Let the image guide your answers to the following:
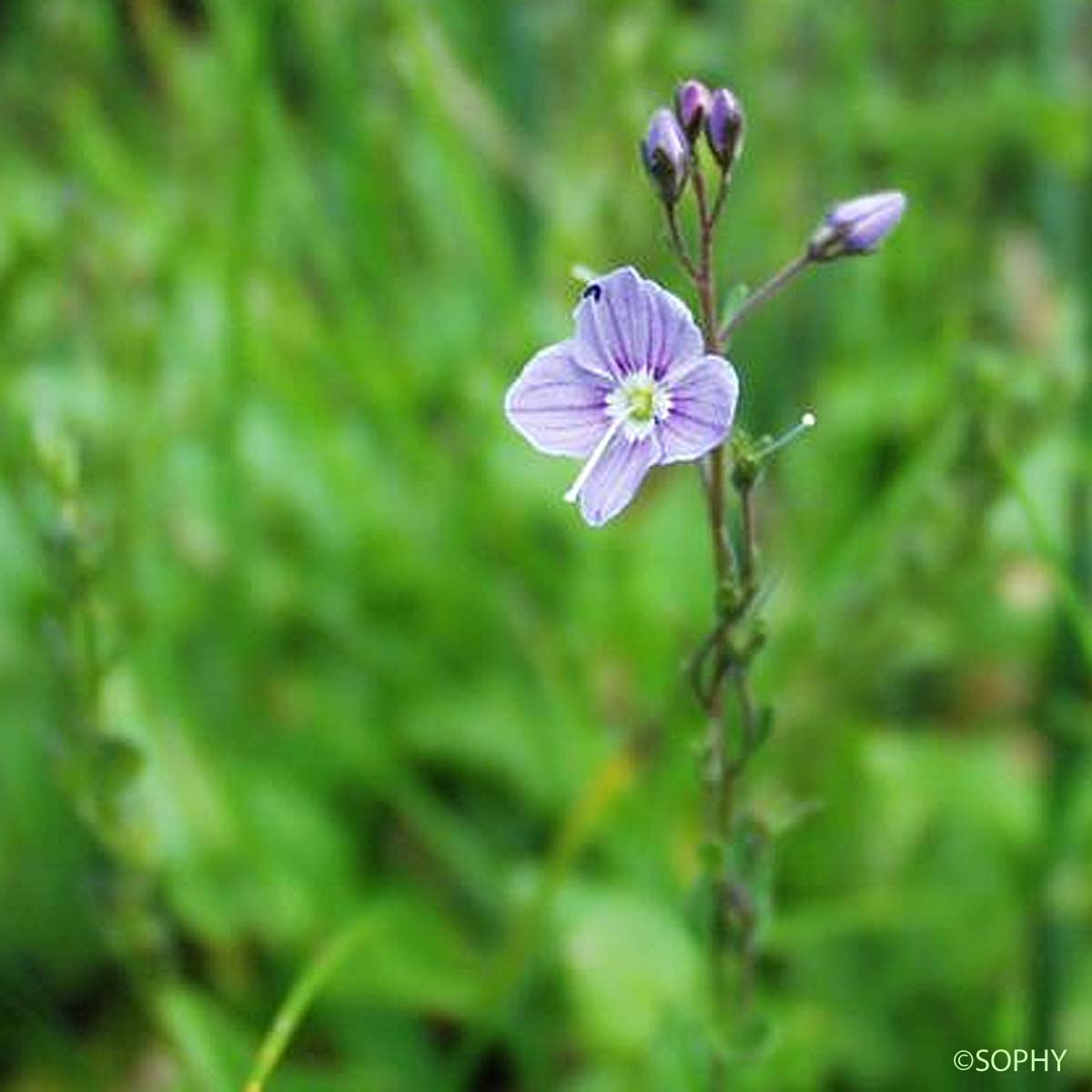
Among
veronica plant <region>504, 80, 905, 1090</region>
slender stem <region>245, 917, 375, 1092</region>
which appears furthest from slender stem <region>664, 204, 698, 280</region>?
slender stem <region>245, 917, 375, 1092</region>

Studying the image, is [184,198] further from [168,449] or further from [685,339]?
[685,339]

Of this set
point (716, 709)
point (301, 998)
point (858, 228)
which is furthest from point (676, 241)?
point (301, 998)

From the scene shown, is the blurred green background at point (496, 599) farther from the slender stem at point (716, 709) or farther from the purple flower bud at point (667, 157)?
the purple flower bud at point (667, 157)

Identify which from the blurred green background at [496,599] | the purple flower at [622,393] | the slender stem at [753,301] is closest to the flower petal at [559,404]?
the purple flower at [622,393]

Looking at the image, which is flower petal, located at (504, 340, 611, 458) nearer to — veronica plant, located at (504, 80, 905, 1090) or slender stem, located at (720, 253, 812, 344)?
veronica plant, located at (504, 80, 905, 1090)

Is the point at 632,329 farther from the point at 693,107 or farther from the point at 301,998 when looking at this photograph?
the point at 301,998

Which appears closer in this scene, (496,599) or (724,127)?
(724,127)
